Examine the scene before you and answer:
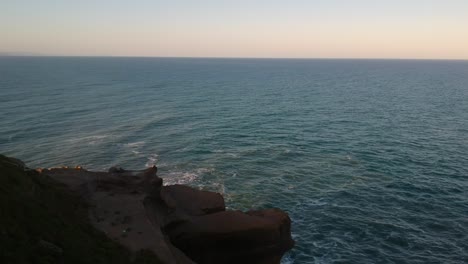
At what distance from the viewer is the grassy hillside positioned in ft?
68.4

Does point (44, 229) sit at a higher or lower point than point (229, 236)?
higher

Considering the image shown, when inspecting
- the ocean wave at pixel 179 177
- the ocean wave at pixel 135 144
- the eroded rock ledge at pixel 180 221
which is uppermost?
the eroded rock ledge at pixel 180 221

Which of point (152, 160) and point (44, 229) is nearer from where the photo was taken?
point (44, 229)

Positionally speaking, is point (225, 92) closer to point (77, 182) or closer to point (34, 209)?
point (77, 182)

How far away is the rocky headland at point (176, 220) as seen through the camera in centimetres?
3272

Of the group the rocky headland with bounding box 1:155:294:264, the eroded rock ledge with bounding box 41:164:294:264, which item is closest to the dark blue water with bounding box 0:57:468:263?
the eroded rock ledge with bounding box 41:164:294:264

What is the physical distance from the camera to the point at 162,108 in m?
119

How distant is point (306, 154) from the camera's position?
73.8 metres

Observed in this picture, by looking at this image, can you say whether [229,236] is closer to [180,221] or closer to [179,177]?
[180,221]

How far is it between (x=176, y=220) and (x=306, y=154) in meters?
42.0

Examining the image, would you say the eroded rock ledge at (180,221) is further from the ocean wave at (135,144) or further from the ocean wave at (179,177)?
the ocean wave at (135,144)

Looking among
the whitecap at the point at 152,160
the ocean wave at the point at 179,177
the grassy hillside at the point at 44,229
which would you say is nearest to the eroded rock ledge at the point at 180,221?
the grassy hillside at the point at 44,229

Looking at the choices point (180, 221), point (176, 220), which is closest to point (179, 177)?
point (176, 220)

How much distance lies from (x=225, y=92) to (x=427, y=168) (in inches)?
4106
